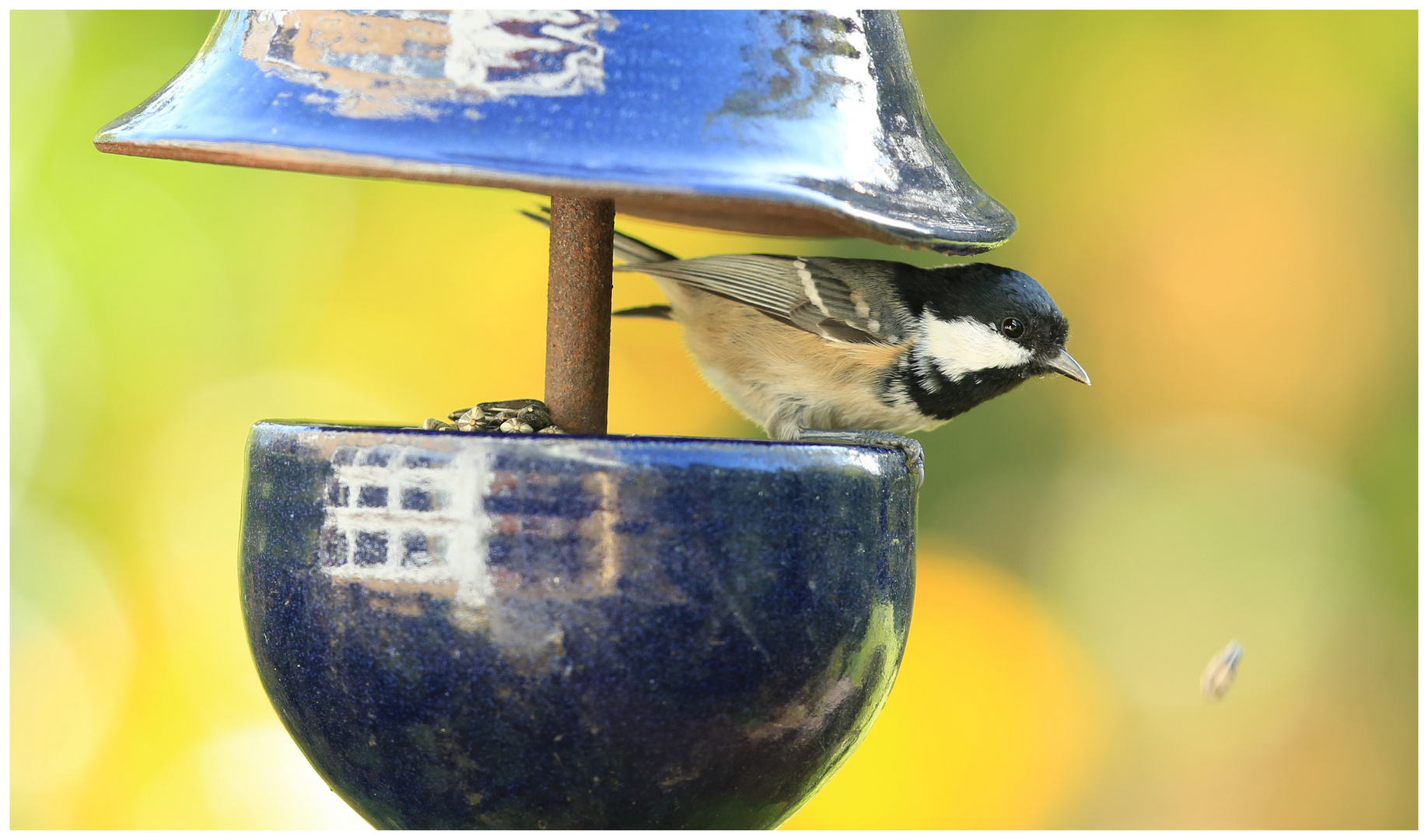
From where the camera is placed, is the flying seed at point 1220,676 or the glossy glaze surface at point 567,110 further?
the flying seed at point 1220,676

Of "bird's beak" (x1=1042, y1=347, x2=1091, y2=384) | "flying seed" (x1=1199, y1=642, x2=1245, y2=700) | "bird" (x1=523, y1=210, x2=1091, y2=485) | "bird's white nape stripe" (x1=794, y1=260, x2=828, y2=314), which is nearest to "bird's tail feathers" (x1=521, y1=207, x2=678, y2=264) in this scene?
"bird" (x1=523, y1=210, x2=1091, y2=485)

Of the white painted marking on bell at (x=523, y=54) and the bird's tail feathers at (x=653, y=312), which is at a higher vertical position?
the white painted marking on bell at (x=523, y=54)

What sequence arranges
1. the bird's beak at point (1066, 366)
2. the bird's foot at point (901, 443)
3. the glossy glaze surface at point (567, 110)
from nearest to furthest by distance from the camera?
the glossy glaze surface at point (567, 110) < the bird's foot at point (901, 443) < the bird's beak at point (1066, 366)

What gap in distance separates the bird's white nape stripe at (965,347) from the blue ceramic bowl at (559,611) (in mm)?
865

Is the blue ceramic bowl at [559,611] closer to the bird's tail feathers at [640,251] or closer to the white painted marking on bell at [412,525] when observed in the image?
the white painted marking on bell at [412,525]

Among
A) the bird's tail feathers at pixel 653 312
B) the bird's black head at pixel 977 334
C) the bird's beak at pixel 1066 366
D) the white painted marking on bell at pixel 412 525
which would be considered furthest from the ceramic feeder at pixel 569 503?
the bird's tail feathers at pixel 653 312

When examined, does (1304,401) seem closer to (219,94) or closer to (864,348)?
(864,348)

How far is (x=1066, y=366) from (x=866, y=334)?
0.38 meters

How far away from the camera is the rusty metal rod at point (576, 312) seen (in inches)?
61.0

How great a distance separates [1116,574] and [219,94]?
2.93 meters

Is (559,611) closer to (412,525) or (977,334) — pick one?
(412,525)

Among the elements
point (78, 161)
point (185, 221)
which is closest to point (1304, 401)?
point (185, 221)

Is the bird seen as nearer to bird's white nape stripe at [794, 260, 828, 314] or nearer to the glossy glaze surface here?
bird's white nape stripe at [794, 260, 828, 314]

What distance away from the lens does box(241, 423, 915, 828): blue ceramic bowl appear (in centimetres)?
121
